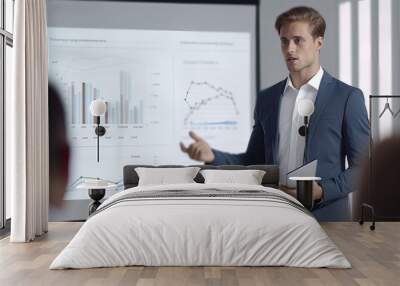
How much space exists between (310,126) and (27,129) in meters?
3.24

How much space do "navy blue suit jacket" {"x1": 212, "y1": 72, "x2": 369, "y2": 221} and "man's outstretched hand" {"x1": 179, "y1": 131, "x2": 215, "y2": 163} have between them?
85 millimetres

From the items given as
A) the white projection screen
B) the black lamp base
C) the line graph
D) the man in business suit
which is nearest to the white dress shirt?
the man in business suit

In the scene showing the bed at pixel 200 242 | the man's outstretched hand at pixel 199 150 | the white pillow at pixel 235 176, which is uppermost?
the man's outstretched hand at pixel 199 150

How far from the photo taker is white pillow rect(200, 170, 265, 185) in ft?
21.9

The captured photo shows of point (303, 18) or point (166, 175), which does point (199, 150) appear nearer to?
point (166, 175)

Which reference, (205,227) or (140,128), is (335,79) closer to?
(140,128)

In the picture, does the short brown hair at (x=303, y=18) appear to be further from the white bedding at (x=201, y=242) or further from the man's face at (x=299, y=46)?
the white bedding at (x=201, y=242)

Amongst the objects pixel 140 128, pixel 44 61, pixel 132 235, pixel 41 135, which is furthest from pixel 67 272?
pixel 140 128

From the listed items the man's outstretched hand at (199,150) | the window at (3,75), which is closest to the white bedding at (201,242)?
the window at (3,75)

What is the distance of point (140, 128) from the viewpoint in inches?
289

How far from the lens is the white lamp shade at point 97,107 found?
7.01 m

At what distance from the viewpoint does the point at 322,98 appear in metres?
7.11

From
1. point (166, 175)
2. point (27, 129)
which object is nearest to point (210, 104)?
point (166, 175)

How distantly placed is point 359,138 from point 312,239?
2.95 metres
